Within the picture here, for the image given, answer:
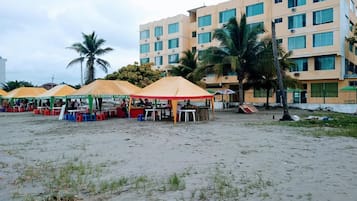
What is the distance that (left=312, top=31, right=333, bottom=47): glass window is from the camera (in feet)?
112

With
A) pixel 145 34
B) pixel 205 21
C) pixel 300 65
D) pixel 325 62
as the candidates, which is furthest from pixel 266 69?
pixel 145 34

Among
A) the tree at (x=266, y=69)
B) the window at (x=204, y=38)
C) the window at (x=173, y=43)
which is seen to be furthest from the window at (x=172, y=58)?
the tree at (x=266, y=69)

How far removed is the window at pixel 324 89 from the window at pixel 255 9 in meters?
11.3

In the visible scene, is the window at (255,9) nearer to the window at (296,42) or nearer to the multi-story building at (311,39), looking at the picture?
the multi-story building at (311,39)

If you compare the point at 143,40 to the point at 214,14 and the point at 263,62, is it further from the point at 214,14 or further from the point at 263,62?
the point at 263,62

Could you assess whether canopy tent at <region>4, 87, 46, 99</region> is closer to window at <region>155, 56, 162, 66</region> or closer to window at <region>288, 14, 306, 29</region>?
window at <region>155, 56, 162, 66</region>

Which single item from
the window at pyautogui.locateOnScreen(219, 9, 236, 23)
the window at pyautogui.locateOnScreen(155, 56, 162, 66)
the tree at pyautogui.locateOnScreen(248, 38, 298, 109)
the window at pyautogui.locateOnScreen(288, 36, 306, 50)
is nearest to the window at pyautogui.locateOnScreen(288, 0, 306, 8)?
the window at pyautogui.locateOnScreen(288, 36, 306, 50)

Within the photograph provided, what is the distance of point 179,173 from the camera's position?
21.7 feet

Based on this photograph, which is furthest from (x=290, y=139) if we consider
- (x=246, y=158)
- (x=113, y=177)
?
(x=113, y=177)

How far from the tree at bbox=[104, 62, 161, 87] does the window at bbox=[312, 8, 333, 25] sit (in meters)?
18.7

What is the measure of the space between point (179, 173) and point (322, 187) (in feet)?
8.97

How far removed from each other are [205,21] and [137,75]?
18.0m

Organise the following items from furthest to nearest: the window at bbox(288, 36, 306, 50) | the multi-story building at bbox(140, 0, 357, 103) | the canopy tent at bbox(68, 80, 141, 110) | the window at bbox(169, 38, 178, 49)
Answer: the window at bbox(169, 38, 178, 49), the window at bbox(288, 36, 306, 50), the multi-story building at bbox(140, 0, 357, 103), the canopy tent at bbox(68, 80, 141, 110)

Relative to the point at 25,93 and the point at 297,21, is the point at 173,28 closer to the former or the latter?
the point at 297,21
